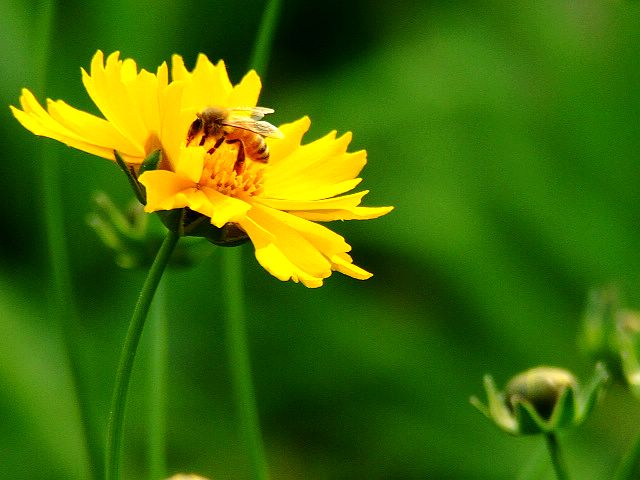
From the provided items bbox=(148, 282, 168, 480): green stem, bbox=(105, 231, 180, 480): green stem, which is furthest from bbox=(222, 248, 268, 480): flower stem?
bbox=(105, 231, 180, 480): green stem

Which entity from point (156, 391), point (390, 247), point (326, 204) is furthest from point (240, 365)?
point (390, 247)

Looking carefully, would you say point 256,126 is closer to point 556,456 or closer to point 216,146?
point 216,146

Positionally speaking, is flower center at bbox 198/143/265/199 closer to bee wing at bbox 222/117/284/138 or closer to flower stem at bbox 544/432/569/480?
bee wing at bbox 222/117/284/138

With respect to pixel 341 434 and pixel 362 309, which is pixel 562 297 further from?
pixel 341 434

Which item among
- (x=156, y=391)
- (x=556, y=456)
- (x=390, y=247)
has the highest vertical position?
(x=390, y=247)

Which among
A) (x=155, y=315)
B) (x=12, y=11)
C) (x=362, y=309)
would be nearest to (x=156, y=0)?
(x=12, y=11)
